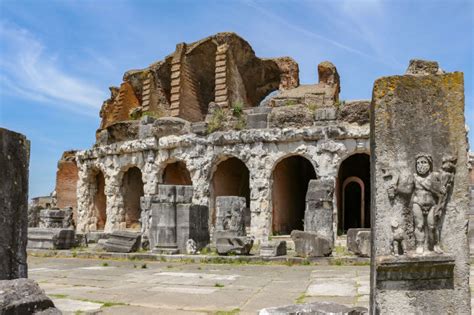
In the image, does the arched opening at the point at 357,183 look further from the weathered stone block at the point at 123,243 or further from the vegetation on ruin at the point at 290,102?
the weathered stone block at the point at 123,243

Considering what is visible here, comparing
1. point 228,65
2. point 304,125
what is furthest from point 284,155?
point 228,65

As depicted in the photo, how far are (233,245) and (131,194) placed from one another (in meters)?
11.3

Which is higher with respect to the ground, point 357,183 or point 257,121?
point 257,121

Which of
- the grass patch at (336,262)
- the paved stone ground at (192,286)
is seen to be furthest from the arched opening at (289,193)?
the paved stone ground at (192,286)

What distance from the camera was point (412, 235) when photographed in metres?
4.09

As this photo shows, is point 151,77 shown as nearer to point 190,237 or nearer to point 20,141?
point 190,237

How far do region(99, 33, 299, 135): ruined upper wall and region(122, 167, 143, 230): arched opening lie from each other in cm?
306

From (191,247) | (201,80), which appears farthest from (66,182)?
(191,247)

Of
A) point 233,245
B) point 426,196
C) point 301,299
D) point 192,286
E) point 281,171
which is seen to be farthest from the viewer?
point 281,171

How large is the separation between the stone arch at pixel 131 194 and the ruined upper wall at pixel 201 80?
305 centimetres

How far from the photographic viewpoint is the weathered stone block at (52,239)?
14.3 metres

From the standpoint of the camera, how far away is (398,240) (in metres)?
4.06

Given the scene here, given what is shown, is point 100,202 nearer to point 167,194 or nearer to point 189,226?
point 167,194

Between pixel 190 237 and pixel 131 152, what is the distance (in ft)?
27.5
